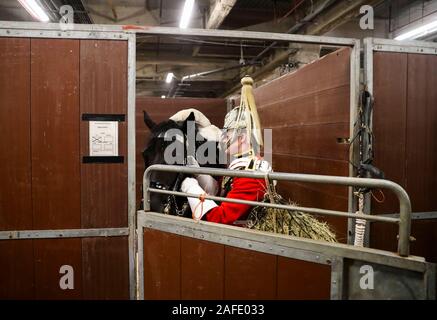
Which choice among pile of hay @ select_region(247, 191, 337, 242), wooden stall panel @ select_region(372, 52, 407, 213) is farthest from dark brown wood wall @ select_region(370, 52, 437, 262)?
pile of hay @ select_region(247, 191, 337, 242)

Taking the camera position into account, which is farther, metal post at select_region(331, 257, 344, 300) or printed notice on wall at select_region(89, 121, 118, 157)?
printed notice on wall at select_region(89, 121, 118, 157)

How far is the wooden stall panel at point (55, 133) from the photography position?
2150 millimetres

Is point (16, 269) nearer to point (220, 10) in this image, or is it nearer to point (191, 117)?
point (191, 117)

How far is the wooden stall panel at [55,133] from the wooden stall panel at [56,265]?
0.42 ft

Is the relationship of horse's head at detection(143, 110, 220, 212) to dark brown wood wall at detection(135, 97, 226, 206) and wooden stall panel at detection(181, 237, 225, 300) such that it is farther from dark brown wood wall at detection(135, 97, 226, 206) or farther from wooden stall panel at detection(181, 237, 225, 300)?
dark brown wood wall at detection(135, 97, 226, 206)

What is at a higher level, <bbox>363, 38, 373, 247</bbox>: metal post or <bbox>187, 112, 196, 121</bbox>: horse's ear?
<bbox>363, 38, 373, 247</bbox>: metal post

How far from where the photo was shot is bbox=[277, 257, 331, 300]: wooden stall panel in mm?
1493

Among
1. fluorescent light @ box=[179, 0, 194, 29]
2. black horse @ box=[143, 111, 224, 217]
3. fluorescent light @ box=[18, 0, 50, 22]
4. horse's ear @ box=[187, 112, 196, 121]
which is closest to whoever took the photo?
black horse @ box=[143, 111, 224, 217]

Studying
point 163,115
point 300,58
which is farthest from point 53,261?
point 300,58

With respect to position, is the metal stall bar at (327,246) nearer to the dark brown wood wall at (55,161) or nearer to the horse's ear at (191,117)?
the dark brown wood wall at (55,161)

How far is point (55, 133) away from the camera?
7.15 ft

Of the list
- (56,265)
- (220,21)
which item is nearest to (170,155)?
(56,265)

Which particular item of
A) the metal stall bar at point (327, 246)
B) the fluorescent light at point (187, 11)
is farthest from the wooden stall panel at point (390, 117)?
the fluorescent light at point (187, 11)
